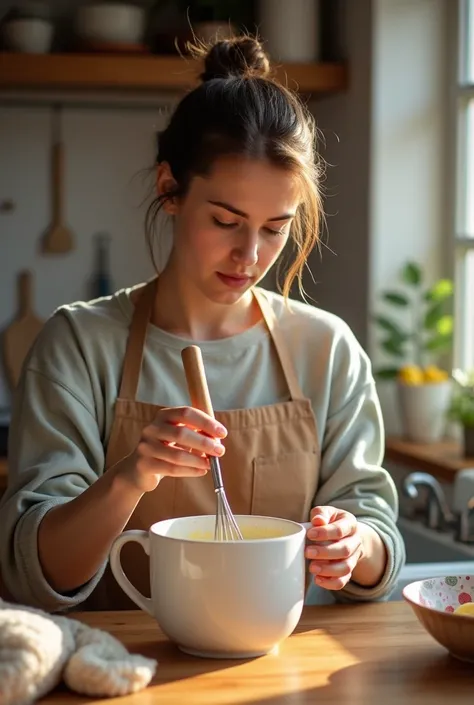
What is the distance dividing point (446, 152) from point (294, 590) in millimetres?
2319

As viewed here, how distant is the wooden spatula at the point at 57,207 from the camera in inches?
139

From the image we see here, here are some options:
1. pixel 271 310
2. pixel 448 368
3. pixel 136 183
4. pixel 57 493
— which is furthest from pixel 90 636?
pixel 136 183

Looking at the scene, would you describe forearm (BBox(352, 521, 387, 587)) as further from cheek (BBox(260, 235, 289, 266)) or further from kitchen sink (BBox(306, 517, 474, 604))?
kitchen sink (BBox(306, 517, 474, 604))

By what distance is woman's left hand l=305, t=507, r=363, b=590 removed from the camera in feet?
4.04

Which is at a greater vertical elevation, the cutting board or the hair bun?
the hair bun

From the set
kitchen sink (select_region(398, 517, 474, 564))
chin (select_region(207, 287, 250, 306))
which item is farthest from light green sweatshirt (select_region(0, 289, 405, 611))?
kitchen sink (select_region(398, 517, 474, 564))

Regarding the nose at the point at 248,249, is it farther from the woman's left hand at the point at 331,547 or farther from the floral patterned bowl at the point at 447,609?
the floral patterned bowl at the point at 447,609

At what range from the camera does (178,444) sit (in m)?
1.19

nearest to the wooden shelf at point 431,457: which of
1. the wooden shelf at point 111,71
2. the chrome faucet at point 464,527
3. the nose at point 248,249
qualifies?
the chrome faucet at point 464,527

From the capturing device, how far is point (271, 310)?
67.2 inches

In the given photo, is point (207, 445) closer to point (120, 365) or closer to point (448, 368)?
point (120, 365)

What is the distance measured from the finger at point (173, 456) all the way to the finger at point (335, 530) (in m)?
0.13

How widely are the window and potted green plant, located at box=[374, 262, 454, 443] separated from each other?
0.14 feet

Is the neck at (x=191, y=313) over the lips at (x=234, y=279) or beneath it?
beneath
